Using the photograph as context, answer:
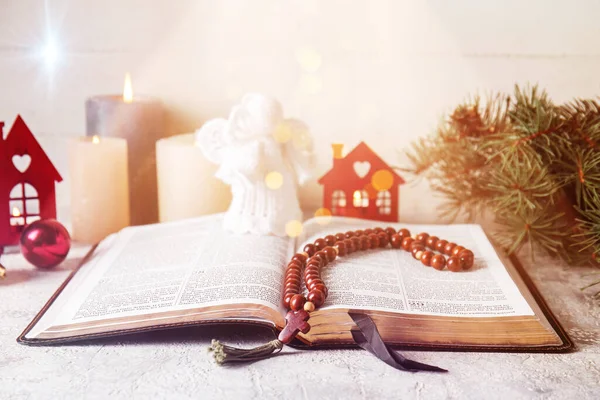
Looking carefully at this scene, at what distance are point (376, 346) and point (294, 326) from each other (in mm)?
85

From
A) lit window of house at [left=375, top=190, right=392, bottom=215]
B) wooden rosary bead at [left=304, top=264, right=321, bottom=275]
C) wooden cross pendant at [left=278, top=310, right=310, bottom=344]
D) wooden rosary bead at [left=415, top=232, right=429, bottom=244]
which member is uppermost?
lit window of house at [left=375, top=190, right=392, bottom=215]

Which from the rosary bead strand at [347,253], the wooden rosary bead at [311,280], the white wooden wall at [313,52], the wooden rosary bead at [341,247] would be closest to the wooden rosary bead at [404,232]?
the rosary bead strand at [347,253]

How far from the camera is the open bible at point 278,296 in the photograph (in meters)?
0.67

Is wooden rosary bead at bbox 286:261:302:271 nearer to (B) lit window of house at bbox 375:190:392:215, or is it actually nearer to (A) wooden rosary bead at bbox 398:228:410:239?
(A) wooden rosary bead at bbox 398:228:410:239

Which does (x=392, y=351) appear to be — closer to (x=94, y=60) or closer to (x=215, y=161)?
(x=215, y=161)

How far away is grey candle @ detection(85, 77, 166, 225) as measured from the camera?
1.11 m

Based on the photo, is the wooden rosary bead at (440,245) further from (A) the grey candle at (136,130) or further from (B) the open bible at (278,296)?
(A) the grey candle at (136,130)

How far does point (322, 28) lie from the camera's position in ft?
3.92

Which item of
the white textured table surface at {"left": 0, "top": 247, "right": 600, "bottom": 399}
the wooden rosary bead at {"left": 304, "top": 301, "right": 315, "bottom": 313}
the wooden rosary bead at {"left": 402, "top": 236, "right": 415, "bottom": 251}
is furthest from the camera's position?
the wooden rosary bead at {"left": 402, "top": 236, "right": 415, "bottom": 251}

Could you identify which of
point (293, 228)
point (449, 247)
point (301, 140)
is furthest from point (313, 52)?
point (449, 247)

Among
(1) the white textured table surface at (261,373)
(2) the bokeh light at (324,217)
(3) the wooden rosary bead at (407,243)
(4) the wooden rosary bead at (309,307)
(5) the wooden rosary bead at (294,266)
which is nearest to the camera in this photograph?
(1) the white textured table surface at (261,373)

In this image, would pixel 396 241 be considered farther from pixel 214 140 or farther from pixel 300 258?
pixel 214 140

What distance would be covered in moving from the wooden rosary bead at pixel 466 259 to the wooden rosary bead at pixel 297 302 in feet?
0.80

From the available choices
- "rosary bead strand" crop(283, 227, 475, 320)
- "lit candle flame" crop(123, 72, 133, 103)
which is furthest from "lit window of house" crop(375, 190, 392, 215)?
"lit candle flame" crop(123, 72, 133, 103)
